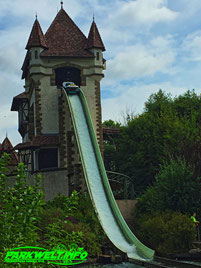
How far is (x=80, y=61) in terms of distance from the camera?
42969mm

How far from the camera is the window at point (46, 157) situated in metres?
41.1

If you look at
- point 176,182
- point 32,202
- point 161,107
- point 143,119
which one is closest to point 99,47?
point 143,119

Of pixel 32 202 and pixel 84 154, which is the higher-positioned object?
pixel 84 154

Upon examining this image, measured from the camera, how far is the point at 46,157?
41.2m

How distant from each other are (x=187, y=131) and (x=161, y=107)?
8.84 meters

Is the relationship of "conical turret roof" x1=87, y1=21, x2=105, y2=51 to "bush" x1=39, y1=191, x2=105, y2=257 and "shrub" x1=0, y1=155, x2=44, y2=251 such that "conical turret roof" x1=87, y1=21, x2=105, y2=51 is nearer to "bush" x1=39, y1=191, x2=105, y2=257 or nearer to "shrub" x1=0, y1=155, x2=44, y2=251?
"bush" x1=39, y1=191, x2=105, y2=257

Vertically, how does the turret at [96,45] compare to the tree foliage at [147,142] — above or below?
above

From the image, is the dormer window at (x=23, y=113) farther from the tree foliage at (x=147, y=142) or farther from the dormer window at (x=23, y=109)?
the tree foliage at (x=147, y=142)

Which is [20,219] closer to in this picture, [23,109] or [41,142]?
[41,142]

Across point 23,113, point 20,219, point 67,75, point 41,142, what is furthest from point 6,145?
point 20,219

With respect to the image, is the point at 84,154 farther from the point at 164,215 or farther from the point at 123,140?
the point at 123,140

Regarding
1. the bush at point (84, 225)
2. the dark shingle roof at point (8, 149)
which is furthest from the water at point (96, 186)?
the dark shingle roof at point (8, 149)

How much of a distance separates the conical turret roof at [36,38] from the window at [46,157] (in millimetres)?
9321

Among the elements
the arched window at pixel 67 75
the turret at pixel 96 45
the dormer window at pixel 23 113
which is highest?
the turret at pixel 96 45
